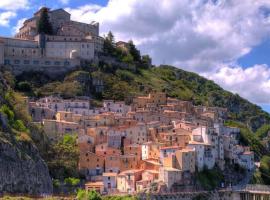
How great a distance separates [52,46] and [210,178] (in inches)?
1631

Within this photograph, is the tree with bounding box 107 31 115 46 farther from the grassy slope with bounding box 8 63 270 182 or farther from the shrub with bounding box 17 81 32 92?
the shrub with bounding box 17 81 32 92

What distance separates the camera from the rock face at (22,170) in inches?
2384

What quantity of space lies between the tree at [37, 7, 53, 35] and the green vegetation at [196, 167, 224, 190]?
148 feet

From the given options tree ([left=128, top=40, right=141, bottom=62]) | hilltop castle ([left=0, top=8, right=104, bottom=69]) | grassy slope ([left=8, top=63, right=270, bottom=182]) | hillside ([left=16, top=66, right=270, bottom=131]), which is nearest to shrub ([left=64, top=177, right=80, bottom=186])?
hillside ([left=16, top=66, right=270, bottom=131])

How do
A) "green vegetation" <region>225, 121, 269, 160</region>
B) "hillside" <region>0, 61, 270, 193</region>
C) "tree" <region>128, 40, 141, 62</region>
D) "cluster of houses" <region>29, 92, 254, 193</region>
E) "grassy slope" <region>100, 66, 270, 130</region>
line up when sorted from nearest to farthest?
"hillside" <region>0, 61, 270, 193</region>, "cluster of houses" <region>29, 92, 254, 193</region>, "green vegetation" <region>225, 121, 269, 160</region>, "grassy slope" <region>100, 66, 270, 130</region>, "tree" <region>128, 40, 141, 62</region>

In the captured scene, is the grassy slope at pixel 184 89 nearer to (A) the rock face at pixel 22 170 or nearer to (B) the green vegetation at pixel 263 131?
(B) the green vegetation at pixel 263 131

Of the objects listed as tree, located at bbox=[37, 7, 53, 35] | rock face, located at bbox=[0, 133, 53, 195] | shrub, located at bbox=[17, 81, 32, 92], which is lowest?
rock face, located at bbox=[0, 133, 53, 195]

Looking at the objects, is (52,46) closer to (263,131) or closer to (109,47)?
(109,47)

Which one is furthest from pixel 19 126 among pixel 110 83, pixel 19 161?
pixel 110 83

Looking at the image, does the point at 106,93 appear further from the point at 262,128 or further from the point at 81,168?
the point at 262,128

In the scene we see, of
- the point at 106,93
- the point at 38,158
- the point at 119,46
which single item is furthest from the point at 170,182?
the point at 119,46

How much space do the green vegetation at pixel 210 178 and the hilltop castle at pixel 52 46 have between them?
35440mm

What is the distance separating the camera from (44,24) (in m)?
113

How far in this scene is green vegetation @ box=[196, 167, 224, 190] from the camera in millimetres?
77625
